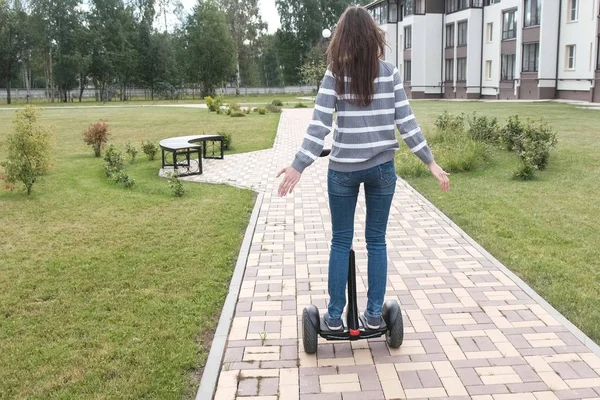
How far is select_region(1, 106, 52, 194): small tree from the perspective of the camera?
9.12 metres

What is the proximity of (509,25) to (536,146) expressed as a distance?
3197cm

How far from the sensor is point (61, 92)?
60.4 metres

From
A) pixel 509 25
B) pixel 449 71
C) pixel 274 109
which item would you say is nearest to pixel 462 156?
pixel 274 109

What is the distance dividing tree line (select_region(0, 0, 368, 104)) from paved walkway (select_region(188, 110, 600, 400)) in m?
53.1

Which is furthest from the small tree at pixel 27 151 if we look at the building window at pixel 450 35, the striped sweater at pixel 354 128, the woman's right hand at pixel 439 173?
the building window at pixel 450 35

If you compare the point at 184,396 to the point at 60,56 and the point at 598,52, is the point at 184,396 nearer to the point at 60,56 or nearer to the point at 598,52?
the point at 598,52

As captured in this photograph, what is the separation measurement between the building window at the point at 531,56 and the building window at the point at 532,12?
1290 millimetres

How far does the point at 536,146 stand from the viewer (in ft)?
34.3

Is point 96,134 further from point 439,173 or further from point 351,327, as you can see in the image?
point 439,173

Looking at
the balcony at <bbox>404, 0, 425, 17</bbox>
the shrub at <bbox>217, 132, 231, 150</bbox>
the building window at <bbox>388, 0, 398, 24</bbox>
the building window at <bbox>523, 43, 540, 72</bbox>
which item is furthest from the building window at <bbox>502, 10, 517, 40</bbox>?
the shrub at <bbox>217, 132, 231, 150</bbox>

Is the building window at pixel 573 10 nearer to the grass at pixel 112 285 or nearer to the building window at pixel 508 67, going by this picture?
the building window at pixel 508 67

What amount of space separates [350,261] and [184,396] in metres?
1.25

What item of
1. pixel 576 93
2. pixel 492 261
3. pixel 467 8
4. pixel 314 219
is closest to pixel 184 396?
pixel 492 261

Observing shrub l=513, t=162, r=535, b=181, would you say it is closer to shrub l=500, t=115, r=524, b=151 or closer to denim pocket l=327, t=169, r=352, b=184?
shrub l=500, t=115, r=524, b=151
